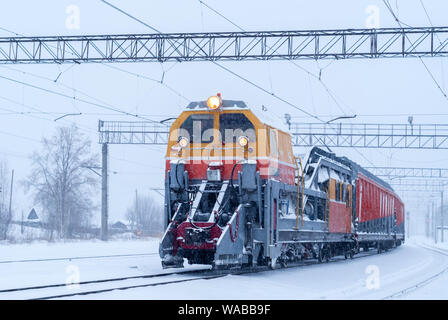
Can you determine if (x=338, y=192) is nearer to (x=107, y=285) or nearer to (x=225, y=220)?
(x=225, y=220)

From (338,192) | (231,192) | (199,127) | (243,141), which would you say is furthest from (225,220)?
(338,192)

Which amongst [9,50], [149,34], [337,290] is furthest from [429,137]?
[337,290]

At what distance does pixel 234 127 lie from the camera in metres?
15.5

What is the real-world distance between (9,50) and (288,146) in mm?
15212

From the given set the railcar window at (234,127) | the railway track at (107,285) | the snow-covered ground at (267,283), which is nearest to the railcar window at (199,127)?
the railcar window at (234,127)

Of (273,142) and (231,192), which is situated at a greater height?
(273,142)

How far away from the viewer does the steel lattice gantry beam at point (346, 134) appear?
4172 cm

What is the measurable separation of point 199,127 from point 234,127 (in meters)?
0.92

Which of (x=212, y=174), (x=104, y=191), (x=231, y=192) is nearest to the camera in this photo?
(x=231, y=192)

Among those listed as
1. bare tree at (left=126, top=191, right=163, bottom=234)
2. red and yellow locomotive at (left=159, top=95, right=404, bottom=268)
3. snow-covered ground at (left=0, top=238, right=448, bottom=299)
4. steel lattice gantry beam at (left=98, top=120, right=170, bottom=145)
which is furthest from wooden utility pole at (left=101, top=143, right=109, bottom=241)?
bare tree at (left=126, top=191, right=163, bottom=234)

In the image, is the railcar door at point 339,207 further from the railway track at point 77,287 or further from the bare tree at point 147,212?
the bare tree at point 147,212

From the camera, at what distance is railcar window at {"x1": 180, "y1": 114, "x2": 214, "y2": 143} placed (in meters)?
15.7

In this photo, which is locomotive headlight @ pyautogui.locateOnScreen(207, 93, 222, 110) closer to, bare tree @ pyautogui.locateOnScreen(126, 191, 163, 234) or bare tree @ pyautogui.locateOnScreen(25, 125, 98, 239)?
bare tree @ pyautogui.locateOnScreen(25, 125, 98, 239)

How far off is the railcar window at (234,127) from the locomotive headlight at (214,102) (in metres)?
0.31
